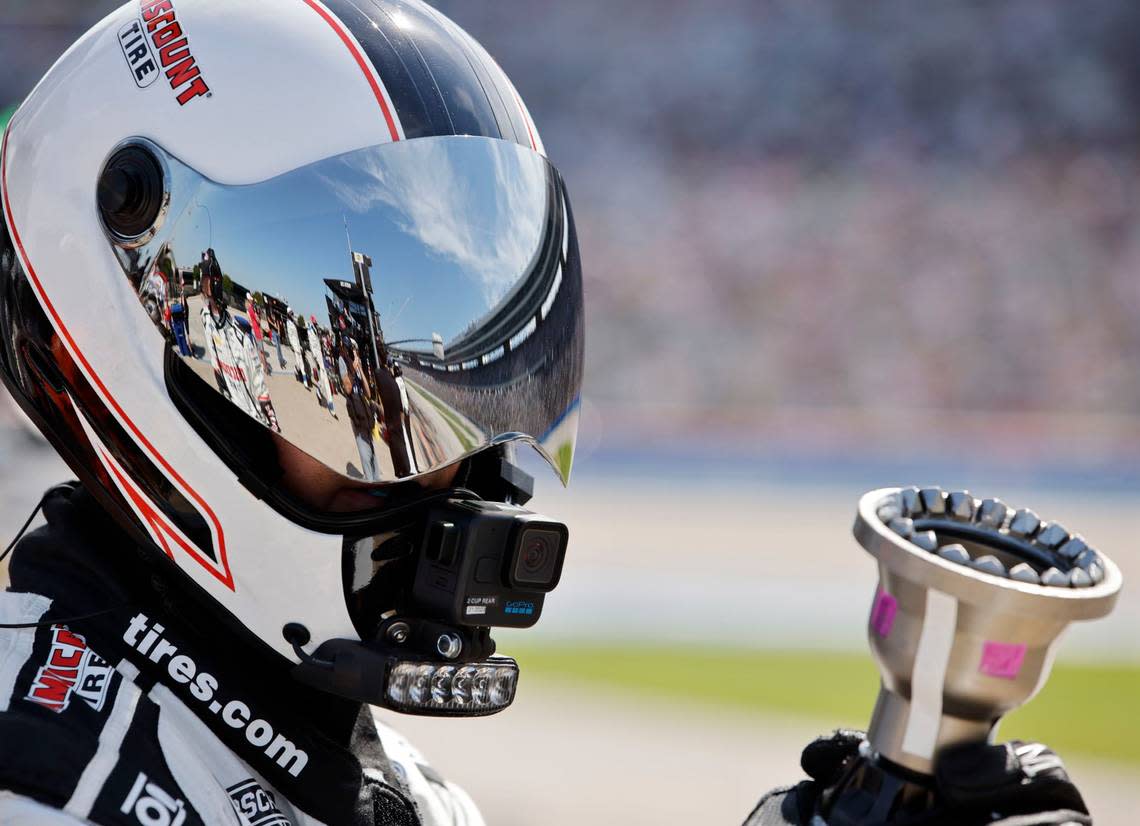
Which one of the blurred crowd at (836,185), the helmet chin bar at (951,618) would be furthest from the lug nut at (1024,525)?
the blurred crowd at (836,185)

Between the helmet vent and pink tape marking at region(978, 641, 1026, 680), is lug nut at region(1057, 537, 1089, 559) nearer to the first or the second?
pink tape marking at region(978, 641, 1026, 680)

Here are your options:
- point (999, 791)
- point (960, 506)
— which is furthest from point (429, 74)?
point (999, 791)

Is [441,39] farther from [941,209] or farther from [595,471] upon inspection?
[941,209]

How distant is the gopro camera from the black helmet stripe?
Result: 0.42 m

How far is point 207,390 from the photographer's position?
1.37 meters

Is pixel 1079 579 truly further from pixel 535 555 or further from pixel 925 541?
pixel 535 555

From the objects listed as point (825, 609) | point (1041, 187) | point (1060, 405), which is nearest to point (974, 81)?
point (1041, 187)

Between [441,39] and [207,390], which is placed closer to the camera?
[207,390]

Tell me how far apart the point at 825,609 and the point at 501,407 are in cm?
568

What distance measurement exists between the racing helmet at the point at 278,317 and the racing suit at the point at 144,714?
0.15ft

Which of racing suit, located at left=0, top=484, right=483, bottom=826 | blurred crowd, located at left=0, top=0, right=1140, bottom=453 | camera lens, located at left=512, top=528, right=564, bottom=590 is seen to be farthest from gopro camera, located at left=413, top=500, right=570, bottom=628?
blurred crowd, located at left=0, top=0, right=1140, bottom=453

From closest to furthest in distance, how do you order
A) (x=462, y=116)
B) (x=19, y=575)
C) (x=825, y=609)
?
(x=19, y=575)
(x=462, y=116)
(x=825, y=609)

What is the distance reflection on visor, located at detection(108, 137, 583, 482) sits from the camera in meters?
1.34

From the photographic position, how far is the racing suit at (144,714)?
3.67 feet
